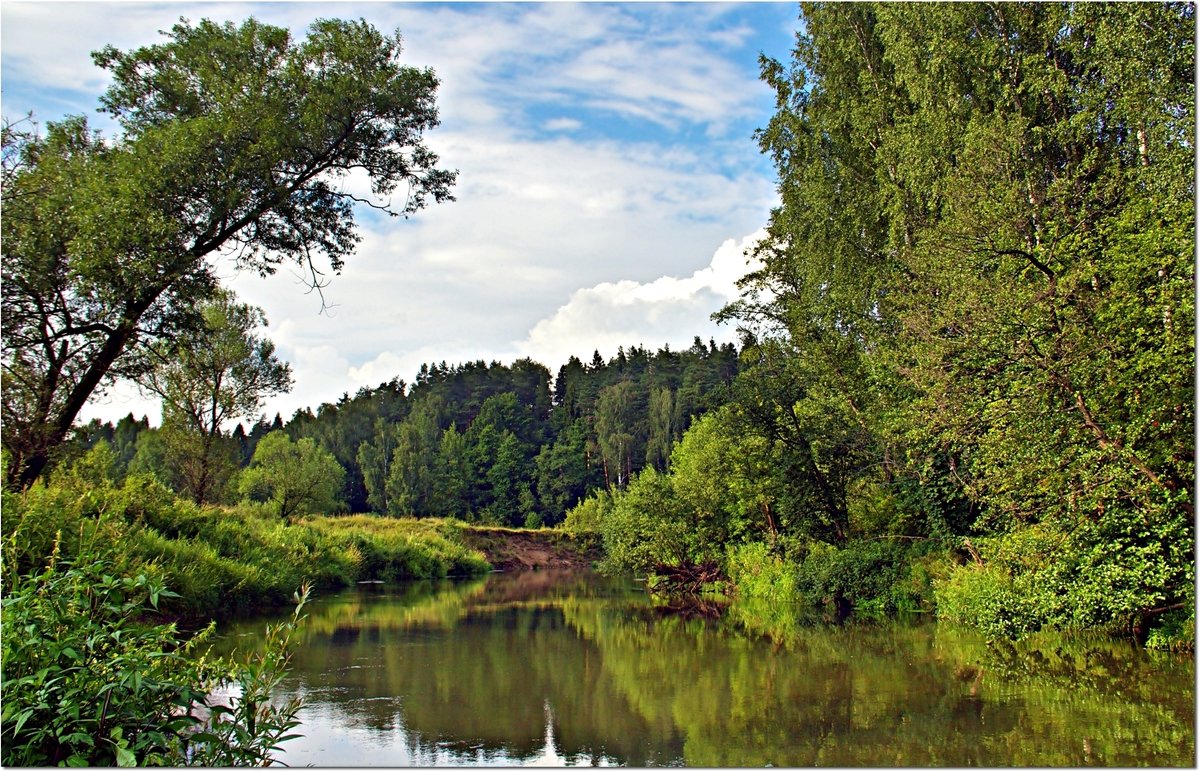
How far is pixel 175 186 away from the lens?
11.1 meters

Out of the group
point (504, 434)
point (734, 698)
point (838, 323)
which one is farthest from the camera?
point (504, 434)

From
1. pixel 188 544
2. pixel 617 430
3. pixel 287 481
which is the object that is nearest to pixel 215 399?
pixel 287 481

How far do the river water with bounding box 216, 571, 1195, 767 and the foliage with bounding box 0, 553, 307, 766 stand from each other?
2514mm

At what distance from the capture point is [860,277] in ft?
68.8

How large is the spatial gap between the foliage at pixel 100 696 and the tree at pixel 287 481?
33.5m

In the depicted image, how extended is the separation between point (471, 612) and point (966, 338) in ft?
50.3

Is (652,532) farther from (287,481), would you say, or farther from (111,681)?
(287,481)

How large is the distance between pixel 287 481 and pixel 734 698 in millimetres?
36258

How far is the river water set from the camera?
782cm

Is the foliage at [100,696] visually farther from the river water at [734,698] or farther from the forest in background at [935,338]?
the forest in background at [935,338]

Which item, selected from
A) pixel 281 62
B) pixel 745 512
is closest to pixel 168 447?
pixel 745 512

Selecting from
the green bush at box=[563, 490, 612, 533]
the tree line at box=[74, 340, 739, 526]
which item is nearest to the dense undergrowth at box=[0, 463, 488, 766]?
the green bush at box=[563, 490, 612, 533]

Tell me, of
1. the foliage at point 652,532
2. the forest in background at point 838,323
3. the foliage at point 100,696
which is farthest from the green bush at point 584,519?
the foliage at point 100,696

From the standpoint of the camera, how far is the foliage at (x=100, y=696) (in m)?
5.00
